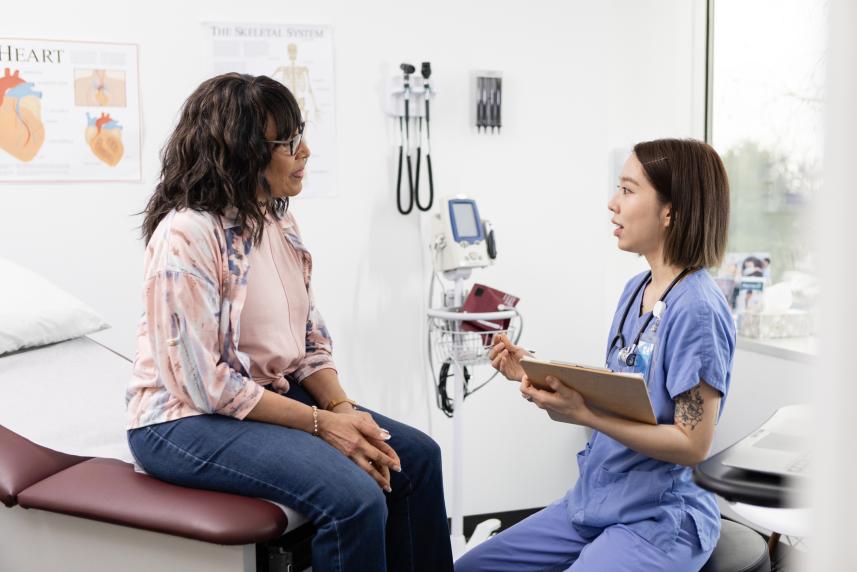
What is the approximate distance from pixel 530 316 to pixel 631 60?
104cm

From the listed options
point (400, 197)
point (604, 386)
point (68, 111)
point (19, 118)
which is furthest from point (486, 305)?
point (19, 118)

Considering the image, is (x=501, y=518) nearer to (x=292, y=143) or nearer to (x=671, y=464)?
(x=671, y=464)

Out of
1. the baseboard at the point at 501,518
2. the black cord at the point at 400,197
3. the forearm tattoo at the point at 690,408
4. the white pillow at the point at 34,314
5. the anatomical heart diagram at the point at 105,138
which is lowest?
the baseboard at the point at 501,518

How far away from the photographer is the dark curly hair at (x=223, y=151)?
1487 mm

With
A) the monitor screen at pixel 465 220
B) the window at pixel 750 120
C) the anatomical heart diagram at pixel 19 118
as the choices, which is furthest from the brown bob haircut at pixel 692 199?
the anatomical heart diagram at pixel 19 118

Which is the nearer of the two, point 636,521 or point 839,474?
point 839,474

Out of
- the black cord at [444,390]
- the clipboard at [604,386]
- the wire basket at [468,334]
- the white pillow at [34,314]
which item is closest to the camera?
the clipboard at [604,386]

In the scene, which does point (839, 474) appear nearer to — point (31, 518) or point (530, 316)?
point (31, 518)

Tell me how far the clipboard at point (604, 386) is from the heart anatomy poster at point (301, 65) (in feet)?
4.53

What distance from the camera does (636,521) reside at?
1.46 metres

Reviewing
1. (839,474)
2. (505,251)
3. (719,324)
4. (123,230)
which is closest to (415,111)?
(505,251)

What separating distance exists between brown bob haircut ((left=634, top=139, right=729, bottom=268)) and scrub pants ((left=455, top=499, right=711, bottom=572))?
1.65ft

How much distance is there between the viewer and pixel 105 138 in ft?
7.98

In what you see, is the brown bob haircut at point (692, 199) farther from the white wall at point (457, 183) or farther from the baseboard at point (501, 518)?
the baseboard at point (501, 518)
